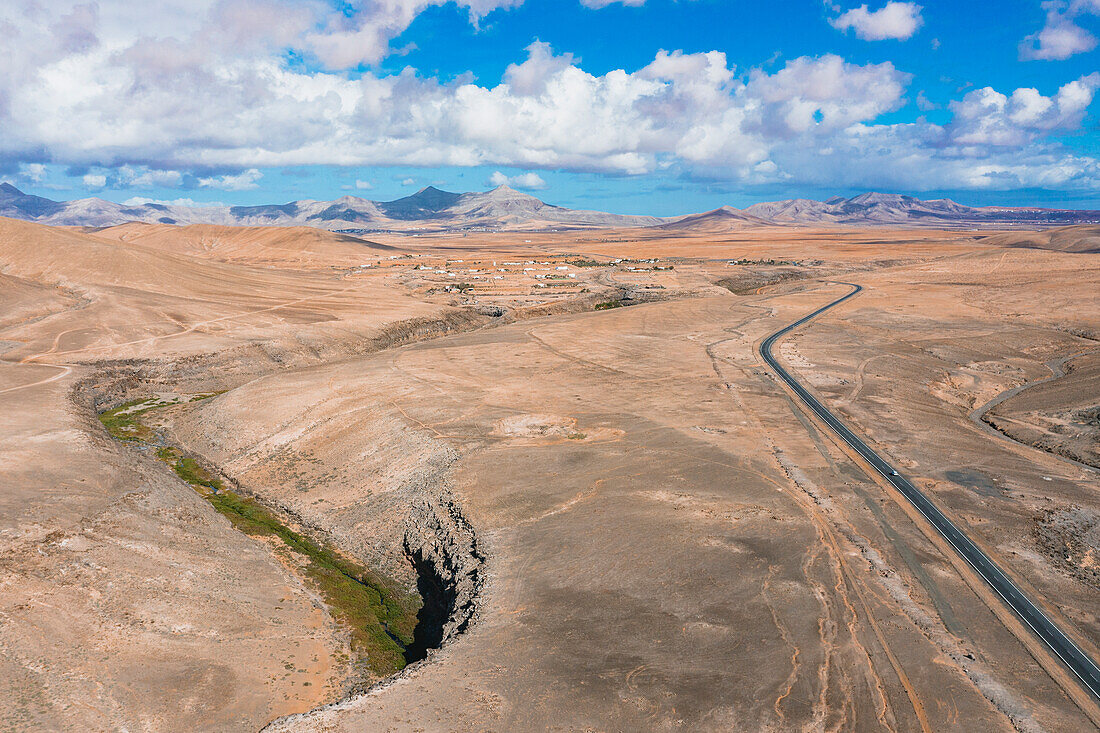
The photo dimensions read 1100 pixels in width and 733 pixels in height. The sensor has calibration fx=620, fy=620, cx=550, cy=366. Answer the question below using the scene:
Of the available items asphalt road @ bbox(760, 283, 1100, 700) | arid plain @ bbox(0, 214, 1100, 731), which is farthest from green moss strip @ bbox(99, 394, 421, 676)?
asphalt road @ bbox(760, 283, 1100, 700)

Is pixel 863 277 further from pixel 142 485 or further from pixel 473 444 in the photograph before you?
pixel 142 485

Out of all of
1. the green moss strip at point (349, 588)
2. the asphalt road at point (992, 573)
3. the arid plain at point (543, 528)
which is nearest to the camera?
the arid plain at point (543, 528)

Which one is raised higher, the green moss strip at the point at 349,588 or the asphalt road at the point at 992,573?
the asphalt road at the point at 992,573

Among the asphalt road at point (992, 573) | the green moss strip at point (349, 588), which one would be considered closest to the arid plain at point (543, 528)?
the green moss strip at point (349, 588)

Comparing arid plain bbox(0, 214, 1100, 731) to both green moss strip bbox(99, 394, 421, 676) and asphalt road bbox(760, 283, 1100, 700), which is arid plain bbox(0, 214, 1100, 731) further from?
asphalt road bbox(760, 283, 1100, 700)

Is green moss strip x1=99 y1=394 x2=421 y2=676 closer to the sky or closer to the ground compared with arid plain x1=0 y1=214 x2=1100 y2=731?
closer to the ground

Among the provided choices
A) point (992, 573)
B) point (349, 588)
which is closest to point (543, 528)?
point (349, 588)

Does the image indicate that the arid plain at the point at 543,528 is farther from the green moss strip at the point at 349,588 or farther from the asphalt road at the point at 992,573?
the asphalt road at the point at 992,573
